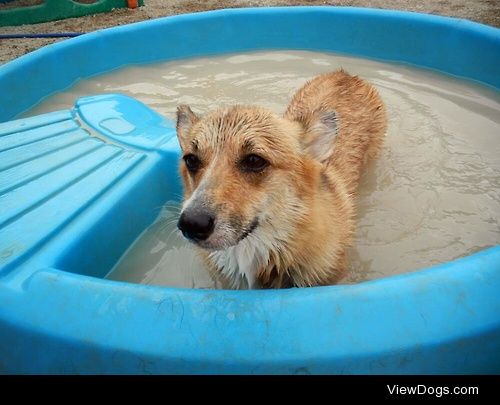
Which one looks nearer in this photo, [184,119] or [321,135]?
[321,135]

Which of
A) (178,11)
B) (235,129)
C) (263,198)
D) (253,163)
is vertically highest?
(235,129)

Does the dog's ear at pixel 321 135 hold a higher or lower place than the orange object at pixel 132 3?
higher

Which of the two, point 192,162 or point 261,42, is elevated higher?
point 192,162

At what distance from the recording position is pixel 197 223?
1879mm

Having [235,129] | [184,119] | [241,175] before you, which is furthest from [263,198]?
[184,119]

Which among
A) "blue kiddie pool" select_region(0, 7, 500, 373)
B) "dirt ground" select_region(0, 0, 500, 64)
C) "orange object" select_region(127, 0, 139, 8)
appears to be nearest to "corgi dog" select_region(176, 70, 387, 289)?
"blue kiddie pool" select_region(0, 7, 500, 373)

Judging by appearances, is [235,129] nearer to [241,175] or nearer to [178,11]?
[241,175]

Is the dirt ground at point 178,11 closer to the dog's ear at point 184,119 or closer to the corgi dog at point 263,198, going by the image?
the dog's ear at point 184,119

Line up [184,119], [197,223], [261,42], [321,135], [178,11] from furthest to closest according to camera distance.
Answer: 1. [178,11]
2. [261,42]
3. [184,119]
4. [321,135]
5. [197,223]

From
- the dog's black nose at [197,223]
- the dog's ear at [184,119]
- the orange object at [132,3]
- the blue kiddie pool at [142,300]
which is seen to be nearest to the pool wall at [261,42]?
the blue kiddie pool at [142,300]

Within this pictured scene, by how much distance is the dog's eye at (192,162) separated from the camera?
232 cm

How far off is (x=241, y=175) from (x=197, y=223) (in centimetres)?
43

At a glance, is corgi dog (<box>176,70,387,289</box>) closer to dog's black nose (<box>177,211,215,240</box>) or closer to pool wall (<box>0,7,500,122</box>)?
dog's black nose (<box>177,211,215,240</box>)

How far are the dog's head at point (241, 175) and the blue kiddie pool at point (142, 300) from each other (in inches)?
12.8
